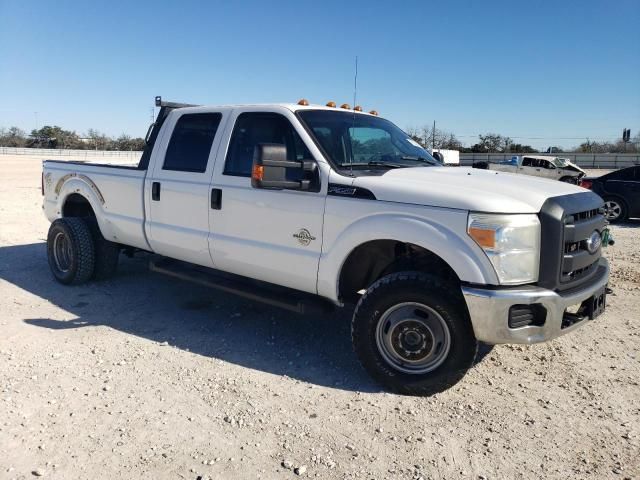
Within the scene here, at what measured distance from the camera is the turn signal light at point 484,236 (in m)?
3.24

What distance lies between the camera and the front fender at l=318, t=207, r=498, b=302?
10.8 ft

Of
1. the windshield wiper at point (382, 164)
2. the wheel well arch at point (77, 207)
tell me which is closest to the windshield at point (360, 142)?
the windshield wiper at point (382, 164)

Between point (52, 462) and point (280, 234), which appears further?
point (280, 234)

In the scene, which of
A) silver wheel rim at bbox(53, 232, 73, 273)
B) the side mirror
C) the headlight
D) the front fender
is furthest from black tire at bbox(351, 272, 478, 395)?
silver wheel rim at bbox(53, 232, 73, 273)

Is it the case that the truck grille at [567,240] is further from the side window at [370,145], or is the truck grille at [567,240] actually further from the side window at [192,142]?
the side window at [192,142]

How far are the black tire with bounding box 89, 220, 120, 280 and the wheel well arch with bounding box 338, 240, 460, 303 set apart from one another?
333 centimetres

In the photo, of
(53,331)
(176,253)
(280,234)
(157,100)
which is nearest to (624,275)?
(280,234)

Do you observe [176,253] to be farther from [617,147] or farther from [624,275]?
[617,147]

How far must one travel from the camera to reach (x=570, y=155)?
51156mm

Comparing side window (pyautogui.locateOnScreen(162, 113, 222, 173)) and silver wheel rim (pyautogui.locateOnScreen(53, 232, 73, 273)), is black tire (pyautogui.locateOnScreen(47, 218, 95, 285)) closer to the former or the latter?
silver wheel rim (pyautogui.locateOnScreen(53, 232, 73, 273))

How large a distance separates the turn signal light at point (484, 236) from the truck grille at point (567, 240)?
1.15 ft

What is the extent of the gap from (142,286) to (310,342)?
2.58 metres

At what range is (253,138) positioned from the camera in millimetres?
4539

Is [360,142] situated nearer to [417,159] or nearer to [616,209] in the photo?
[417,159]
